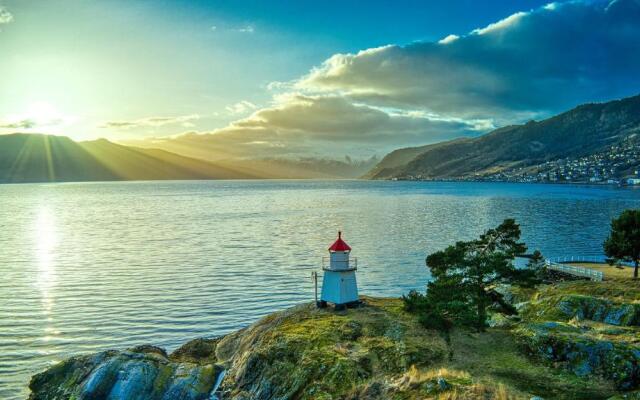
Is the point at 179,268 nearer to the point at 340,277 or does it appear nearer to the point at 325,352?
the point at 340,277

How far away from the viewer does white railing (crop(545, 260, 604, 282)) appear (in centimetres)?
5554

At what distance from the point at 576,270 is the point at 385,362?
4623 centimetres

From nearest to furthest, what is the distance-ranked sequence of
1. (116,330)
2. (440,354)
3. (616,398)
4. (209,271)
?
(616,398) < (440,354) < (116,330) < (209,271)

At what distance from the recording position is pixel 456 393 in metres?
19.9

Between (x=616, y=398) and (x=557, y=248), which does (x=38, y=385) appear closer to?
(x=616, y=398)

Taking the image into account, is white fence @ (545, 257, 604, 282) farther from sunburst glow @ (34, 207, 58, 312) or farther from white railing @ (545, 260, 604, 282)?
sunburst glow @ (34, 207, 58, 312)

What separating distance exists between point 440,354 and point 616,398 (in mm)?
9367

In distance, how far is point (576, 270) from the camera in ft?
196

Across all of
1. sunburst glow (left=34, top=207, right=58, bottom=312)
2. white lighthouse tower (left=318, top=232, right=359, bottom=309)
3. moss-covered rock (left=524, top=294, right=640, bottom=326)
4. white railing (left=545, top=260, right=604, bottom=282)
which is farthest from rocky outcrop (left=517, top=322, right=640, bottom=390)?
sunburst glow (left=34, top=207, right=58, bottom=312)

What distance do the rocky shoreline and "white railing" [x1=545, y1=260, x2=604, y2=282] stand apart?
25792 millimetres

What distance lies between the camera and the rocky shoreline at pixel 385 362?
21844 millimetres

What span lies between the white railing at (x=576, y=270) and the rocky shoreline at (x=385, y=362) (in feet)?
84.6

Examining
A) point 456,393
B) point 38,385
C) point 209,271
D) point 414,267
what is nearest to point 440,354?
point 456,393

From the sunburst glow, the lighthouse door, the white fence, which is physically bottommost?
the white fence
